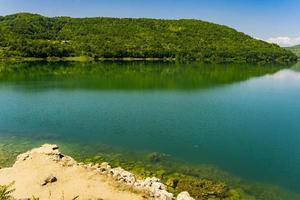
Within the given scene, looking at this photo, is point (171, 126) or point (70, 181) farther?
point (171, 126)

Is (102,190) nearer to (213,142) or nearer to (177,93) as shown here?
(213,142)

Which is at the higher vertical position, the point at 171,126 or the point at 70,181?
the point at 70,181

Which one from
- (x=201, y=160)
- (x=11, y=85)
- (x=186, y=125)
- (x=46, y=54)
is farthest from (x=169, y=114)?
(x=46, y=54)

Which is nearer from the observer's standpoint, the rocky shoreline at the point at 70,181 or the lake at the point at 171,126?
the rocky shoreline at the point at 70,181

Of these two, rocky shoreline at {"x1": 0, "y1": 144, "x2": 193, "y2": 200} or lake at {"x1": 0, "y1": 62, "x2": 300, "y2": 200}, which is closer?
rocky shoreline at {"x1": 0, "y1": 144, "x2": 193, "y2": 200}

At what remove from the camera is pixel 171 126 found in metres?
43.4

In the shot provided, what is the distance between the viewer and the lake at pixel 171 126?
32062 mm

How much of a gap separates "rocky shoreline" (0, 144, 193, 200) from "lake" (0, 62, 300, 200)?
19.2 feet

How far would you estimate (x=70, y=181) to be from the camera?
23250mm

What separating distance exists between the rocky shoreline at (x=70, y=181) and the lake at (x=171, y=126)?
5.84m

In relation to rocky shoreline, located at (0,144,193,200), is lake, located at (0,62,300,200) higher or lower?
lower

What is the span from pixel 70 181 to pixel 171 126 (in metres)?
21.7

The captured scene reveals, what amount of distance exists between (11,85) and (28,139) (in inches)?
1798

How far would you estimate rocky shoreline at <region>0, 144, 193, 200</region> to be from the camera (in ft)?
69.7
